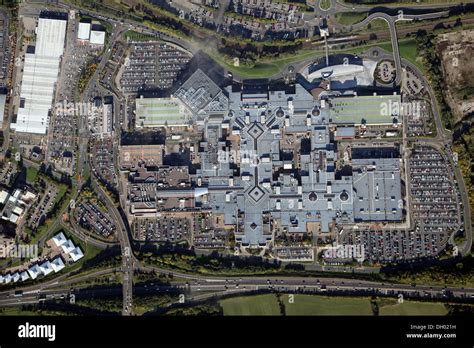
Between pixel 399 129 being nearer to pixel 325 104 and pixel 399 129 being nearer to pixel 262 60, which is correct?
pixel 325 104

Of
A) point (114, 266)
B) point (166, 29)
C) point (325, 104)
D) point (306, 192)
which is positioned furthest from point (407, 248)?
point (166, 29)

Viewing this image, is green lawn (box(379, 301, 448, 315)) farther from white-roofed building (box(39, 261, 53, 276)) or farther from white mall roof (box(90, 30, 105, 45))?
white mall roof (box(90, 30, 105, 45))

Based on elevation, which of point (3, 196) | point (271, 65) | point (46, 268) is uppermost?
point (271, 65)

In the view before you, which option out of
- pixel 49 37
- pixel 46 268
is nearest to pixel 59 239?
pixel 46 268

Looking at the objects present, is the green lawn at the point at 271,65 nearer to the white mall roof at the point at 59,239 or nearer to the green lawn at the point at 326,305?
the green lawn at the point at 326,305

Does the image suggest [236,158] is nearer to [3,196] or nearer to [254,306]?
[254,306]

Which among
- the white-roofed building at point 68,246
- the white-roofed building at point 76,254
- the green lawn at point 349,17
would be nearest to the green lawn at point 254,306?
the white-roofed building at point 76,254
